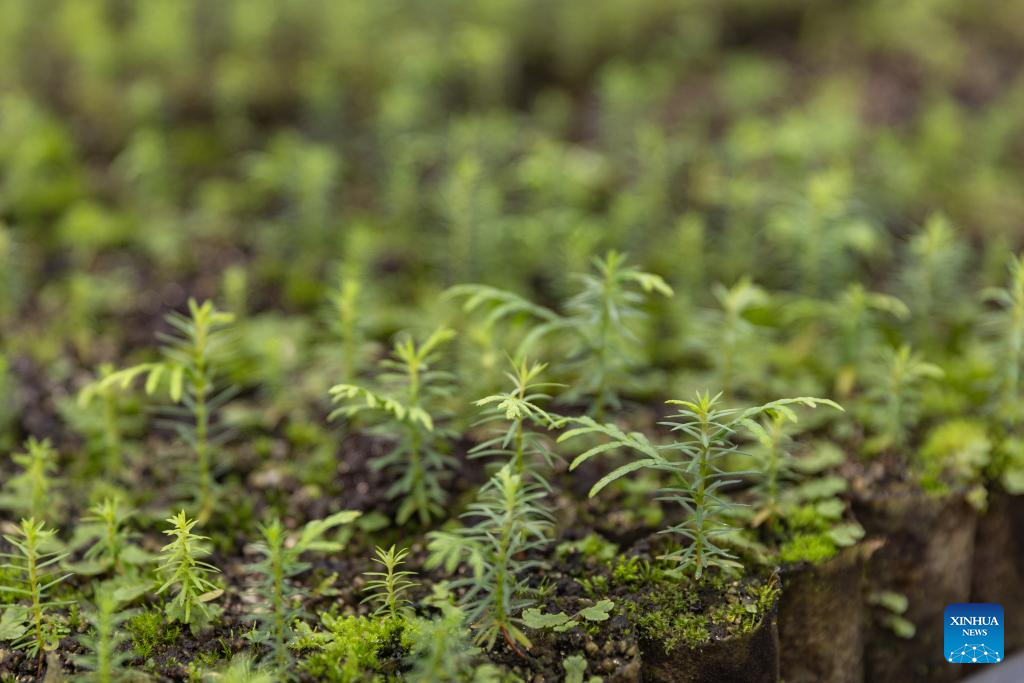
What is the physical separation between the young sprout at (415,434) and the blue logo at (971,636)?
7.52ft

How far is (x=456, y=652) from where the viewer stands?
3105mm

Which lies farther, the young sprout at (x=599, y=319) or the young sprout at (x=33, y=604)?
the young sprout at (x=599, y=319)

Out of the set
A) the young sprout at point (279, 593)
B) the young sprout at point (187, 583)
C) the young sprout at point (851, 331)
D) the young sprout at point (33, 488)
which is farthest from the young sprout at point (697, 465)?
the young sprout at point (33, 488)

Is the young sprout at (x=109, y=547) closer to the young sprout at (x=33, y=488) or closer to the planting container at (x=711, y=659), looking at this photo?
the young sprout at (x=33, y=488)

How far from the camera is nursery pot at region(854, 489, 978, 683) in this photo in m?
3.97

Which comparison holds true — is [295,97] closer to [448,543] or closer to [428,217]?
[428,217]

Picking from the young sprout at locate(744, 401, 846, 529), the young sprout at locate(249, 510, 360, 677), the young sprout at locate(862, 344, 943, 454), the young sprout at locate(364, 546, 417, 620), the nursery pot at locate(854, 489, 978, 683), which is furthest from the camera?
the young sprout at locate(862, 344, 943, 454)

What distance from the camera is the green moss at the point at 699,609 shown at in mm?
3357

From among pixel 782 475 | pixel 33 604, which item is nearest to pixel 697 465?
pixel 782 475

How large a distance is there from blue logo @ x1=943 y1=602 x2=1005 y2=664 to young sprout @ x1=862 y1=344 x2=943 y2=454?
0.76 metres

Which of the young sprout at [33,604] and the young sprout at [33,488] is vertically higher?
the young sprout at [33,488]

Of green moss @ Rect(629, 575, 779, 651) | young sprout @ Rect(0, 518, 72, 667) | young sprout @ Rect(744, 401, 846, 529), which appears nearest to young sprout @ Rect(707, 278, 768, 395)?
young sprout @ Rect(744, 401, 846, 529)

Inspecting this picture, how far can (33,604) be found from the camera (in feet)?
10.9

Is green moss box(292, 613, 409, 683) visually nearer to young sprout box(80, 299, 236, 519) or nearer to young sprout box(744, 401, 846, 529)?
young sprout box(80, 299, 236, 519)
